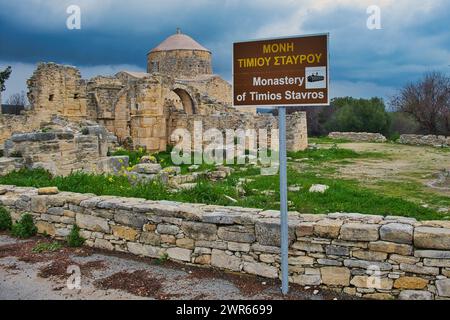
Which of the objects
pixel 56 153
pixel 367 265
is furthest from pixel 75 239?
pixel 56 153

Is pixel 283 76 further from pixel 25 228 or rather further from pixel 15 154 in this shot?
pixel 15 154

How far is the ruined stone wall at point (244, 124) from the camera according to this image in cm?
1917

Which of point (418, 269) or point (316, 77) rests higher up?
point (316, 77)

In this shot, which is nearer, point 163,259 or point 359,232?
point 359,232

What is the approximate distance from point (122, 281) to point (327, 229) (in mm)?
2248

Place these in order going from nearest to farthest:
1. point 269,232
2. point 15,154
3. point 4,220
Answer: point 269,232
point 4,220
point 15,154

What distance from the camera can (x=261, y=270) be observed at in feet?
15.0

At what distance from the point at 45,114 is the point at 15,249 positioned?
1538 centimetres

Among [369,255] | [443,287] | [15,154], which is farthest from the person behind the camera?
[15,154]

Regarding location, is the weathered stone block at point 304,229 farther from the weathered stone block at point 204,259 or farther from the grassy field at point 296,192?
the grassy field at point 296,192

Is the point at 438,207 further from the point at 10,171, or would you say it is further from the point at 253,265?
the point at 10,171

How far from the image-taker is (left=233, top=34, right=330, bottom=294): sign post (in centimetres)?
387

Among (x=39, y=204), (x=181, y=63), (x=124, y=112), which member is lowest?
(x=39, y=204)
